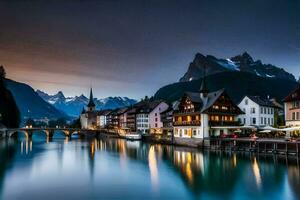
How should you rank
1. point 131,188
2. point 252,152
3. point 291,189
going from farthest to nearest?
point 252,152 < point 131,188 < point 291,189

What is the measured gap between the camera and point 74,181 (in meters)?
39.3

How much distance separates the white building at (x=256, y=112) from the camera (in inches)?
3314

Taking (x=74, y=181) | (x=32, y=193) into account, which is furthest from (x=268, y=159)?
(x=32, y=193)

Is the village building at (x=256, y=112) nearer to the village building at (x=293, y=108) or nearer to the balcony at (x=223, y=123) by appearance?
the balcony at (x=223, y=123)

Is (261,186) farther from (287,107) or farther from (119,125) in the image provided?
(119,125)

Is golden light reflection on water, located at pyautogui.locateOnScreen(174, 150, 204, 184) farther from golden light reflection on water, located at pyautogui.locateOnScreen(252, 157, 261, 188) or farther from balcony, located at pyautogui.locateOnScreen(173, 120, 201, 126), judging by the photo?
balcony, located at pyautogui.locateOnScreen(173, 120, 201, 126)

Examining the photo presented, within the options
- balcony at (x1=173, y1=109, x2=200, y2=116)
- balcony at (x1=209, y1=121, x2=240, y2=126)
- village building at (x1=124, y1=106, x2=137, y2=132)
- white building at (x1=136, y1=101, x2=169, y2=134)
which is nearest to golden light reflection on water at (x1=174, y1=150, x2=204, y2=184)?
balcony at (x1=209, y1=121, x2=240, y2=126)

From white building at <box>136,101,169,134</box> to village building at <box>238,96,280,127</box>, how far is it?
1721 inches

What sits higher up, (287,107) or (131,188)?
(287,107)

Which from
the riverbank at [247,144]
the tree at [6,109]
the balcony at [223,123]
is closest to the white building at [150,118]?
the riverbank at [247,144]

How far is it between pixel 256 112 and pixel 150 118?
191 ft

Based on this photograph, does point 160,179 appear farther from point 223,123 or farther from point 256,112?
point 256,112

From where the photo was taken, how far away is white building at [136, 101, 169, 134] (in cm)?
13140

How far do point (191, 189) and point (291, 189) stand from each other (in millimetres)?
10000
